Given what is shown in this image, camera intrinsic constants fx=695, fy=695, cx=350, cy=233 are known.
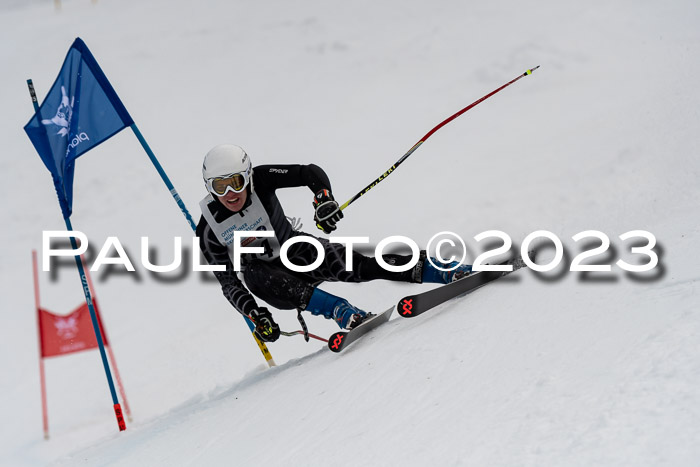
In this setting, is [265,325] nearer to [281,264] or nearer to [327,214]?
[281,264]

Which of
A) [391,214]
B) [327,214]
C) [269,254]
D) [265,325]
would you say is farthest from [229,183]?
[391,214]

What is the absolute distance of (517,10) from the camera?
15953mm

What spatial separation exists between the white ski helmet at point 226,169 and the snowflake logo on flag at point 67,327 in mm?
3616

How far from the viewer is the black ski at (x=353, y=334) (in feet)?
13.5

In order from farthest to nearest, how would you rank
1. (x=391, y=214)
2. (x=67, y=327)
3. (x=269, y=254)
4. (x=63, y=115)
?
(x=391, y=214) → (x=67, y=327) → (x=63, y=115) → (x=269, y=254)

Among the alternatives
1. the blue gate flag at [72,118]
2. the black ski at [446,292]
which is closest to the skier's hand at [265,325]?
the black ski at [446,292]

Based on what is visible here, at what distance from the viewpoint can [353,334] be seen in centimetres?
425

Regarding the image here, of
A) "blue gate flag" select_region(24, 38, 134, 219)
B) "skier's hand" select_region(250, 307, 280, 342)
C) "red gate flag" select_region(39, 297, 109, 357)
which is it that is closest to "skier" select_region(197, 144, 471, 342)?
→ "skier's hand" select_region(250, 307, 280, 342)

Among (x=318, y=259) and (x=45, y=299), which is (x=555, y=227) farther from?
(x=45, y=299)

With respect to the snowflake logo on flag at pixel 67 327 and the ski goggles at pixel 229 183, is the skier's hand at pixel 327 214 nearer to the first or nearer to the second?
the ski goggles at pixel 229 183

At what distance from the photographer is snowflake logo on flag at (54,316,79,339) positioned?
7.23 m

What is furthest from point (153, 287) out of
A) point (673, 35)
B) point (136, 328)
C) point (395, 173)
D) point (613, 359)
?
point (673, 35)

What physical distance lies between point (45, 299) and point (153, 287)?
6.02 feet

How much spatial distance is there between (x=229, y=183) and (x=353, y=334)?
4.07 feet
